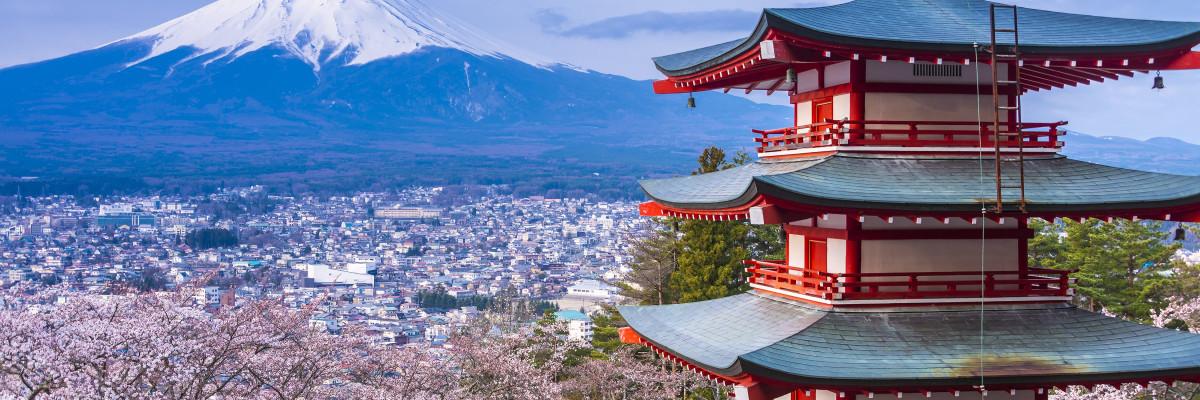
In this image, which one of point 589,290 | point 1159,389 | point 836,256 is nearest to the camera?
point 836,256

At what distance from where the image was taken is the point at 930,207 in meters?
11.5

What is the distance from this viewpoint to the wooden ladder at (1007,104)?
37.3ft

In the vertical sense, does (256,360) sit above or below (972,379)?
below

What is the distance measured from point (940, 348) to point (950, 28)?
3503 millimetres

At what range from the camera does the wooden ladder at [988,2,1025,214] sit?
1138 centimetres

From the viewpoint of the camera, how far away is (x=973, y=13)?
13602 millimetres

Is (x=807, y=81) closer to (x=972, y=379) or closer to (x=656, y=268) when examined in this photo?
(x=972, y=379)

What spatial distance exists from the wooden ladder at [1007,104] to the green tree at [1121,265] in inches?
886

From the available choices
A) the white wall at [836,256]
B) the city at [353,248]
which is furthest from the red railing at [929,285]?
the city at [353,248]

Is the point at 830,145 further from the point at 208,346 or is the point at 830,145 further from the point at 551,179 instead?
the point at 551,179

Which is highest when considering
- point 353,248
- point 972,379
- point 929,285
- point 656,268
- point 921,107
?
point 921,107

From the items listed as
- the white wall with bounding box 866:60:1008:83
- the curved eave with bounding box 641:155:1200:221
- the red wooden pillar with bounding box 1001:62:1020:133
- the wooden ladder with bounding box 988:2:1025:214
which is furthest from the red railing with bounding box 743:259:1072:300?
the white wall with bounding box 866:60:1008:83

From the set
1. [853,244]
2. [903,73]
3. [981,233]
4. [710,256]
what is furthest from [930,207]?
[710,256]

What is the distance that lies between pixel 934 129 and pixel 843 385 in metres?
3.32
